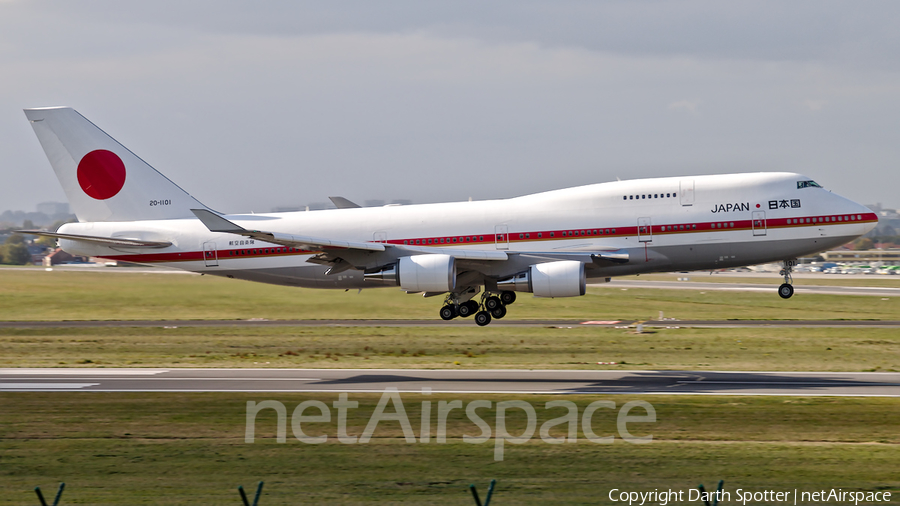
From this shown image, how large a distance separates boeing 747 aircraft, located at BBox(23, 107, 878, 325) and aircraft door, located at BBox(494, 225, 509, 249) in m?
0.06

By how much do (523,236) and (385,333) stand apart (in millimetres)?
19809

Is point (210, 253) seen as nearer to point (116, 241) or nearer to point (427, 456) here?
point (116, 241)

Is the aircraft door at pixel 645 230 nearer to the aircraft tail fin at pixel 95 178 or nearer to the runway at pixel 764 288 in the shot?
the aircraft tail fin at pixel 95 178

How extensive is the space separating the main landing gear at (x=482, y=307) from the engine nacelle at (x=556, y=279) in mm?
4338

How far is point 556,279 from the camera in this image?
36719 millimetres

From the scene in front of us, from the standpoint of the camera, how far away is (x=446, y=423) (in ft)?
93.2

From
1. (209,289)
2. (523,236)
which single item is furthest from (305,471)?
(209,289)

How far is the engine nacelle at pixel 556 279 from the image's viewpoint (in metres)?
36.6

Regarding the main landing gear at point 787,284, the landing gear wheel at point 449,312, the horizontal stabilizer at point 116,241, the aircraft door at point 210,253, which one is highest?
the horizontal stabilizer at point 116,241

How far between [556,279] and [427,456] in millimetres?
14406

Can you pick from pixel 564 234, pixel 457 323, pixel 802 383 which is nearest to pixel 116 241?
pixel 564 234

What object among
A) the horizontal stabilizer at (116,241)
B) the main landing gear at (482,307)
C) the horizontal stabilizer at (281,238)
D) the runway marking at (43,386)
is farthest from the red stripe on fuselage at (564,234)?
the runway marking at (43,386)

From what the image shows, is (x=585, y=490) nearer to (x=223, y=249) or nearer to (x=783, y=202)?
(x=783, y=202)

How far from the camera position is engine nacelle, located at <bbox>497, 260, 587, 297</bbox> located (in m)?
36.6
